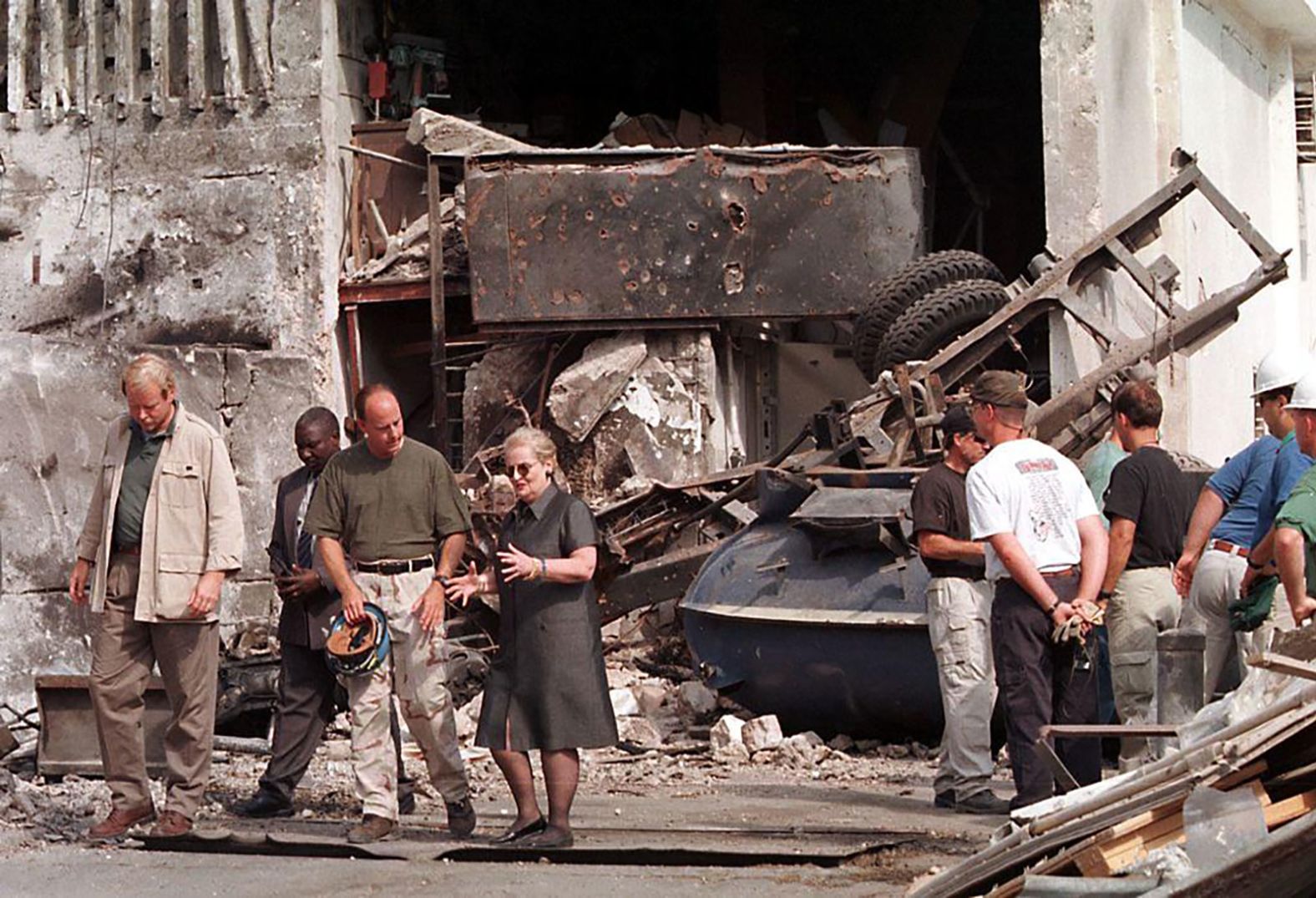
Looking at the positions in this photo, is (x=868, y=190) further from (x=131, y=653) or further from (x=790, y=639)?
(x=131, y=653)

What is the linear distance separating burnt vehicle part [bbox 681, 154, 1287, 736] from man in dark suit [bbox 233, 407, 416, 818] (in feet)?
7.70

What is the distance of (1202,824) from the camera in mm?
5008

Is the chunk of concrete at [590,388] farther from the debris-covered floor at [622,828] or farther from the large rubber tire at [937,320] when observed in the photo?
the debris-covered floor at [622,828]

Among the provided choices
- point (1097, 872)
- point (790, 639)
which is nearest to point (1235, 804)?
point (1097, 872)

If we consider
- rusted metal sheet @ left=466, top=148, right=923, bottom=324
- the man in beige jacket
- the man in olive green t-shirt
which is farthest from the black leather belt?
rusted metal sheet @ left=466, top=148, right=923, bottom=324

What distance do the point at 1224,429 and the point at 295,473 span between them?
33.7 ft

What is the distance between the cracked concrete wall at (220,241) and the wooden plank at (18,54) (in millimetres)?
136

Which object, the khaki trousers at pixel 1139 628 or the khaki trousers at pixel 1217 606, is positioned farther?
the khaki trousers at pixel 1139 628

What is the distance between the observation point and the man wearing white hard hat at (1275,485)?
306 inches

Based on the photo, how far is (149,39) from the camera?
15.9 meters

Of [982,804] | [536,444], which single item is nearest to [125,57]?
[536,444]

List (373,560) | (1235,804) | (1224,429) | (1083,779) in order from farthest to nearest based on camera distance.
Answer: (1224,429), (373,560), (1083,779), (1235,804)

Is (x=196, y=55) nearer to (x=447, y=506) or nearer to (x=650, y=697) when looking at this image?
(x=650, y=697)

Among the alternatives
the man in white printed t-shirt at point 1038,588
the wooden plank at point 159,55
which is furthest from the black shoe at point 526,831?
the wooden plank at point 159,55
